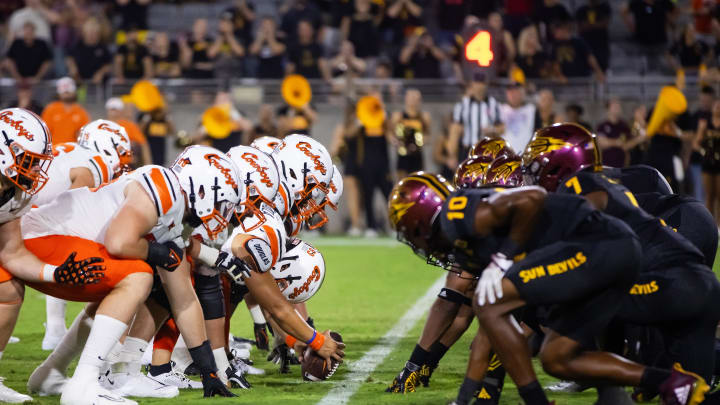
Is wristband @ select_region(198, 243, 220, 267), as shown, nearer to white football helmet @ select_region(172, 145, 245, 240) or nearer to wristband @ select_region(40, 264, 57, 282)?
white football helmet @ select_region(172, 145, 245, 240)

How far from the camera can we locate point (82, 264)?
505 centimetres

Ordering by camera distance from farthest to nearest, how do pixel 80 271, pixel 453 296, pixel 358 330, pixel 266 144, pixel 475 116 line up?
pixel 475 116 → pixel 358 330 → pixel 266 144 → pixel 453 296 → pixel 80 271

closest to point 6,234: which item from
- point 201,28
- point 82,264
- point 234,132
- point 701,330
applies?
point 82,264

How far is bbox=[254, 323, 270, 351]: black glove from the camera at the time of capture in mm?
7020

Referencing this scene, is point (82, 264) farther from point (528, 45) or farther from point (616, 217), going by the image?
point (528, 45)

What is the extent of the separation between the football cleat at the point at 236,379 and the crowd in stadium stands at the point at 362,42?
10.2m

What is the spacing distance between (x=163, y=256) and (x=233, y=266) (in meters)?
0.46

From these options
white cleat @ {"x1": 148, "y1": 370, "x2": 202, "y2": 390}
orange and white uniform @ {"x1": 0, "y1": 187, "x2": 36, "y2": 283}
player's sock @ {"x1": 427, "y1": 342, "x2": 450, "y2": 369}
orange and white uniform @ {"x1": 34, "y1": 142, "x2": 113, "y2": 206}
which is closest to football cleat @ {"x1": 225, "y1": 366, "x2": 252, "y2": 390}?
white cleat @ {"x1": 148, "y1": 370, "x2": 202, "y2": 390}

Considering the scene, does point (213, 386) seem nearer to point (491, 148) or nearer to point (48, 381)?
point (48, 381)

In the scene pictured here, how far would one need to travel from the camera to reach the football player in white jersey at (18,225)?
16.6ft

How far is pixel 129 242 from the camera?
4949mm

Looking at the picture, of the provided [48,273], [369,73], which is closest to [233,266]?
[48,273]

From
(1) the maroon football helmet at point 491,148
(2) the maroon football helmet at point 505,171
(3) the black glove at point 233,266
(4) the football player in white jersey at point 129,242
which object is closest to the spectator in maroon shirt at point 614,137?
(1) the maroon football helmet at point 491,148

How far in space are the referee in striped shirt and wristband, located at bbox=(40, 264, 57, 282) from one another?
8.54m
